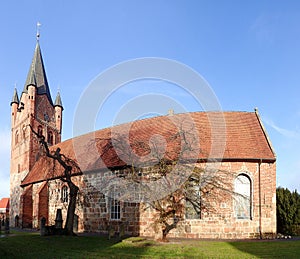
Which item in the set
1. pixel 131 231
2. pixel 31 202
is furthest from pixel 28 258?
pixel 31 202

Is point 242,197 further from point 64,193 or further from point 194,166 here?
point 64,193

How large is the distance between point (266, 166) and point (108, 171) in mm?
9180

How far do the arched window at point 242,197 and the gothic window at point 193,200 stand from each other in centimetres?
215

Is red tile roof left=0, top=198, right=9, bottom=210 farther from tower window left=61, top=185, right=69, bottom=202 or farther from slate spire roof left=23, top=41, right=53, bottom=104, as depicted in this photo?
tower window left=61, top=185, right=69, bottom=202

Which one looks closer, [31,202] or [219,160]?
[219,160]

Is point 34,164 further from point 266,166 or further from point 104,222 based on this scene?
point 266,166

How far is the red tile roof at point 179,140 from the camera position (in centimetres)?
1797

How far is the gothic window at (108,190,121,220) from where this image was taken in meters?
20.0

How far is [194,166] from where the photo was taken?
54.1 ft

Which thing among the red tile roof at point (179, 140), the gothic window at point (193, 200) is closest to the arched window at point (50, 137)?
the red tile roof at point (179, 140)

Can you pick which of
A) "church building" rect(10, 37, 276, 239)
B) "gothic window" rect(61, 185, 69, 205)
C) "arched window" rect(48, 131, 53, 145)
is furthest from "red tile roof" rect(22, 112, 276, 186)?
"arched window" rect(48, 131, 53, 145)

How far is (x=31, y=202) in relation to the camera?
95.2 ft

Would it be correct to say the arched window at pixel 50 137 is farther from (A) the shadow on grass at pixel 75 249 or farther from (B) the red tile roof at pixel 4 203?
(A) the shadow on grass at pixel 75 249

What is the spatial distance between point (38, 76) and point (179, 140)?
79.6ft
